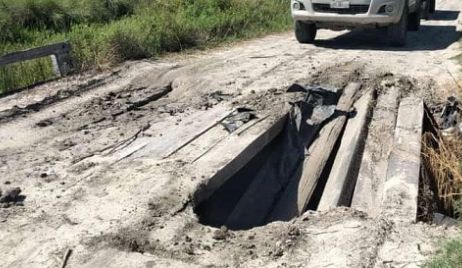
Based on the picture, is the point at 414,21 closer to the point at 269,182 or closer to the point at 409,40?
the point at 409,40

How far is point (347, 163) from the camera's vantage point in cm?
680

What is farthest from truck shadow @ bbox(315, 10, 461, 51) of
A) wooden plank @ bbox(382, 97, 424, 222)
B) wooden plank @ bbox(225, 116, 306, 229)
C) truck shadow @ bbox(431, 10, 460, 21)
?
wooden plank @ bbox(225, 116, 306, 229)

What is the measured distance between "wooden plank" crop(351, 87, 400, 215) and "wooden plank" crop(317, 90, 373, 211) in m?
0.09

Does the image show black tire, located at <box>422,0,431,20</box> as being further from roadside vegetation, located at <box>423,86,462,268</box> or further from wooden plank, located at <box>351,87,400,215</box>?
roadside vegetation, located at <box>423,86,462,268</box>

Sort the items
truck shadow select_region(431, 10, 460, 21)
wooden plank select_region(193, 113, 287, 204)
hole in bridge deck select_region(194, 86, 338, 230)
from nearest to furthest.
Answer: wooden plank select_region(193, 113, 287, 204)
hole in bridge deck select_region(194, 86, 338, 230)
truck shadow select_region(431, 10, 460, 21)

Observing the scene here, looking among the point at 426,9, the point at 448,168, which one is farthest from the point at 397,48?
the point at 448,168

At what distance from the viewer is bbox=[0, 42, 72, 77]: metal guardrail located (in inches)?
360

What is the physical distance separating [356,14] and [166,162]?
673 cm

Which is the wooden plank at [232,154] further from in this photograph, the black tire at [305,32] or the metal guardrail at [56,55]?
the black tire at [305,32]

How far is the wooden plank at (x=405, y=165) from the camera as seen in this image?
5.14 meters

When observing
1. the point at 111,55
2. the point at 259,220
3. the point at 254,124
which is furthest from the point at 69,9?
the point at 259,220

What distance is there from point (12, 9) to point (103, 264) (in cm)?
1113

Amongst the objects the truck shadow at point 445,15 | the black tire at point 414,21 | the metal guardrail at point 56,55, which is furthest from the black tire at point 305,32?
the truck shadow at point 445,15

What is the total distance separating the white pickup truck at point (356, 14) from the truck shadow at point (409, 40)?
0.37 metres
